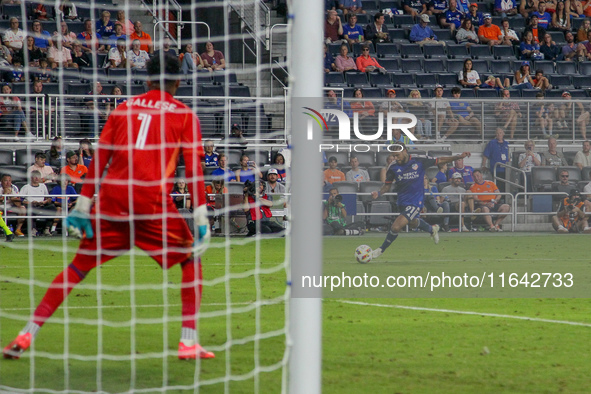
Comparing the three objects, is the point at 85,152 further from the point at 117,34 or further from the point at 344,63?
the point at 344,63

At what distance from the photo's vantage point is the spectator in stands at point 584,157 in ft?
56.0

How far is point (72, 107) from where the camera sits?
15.0 meters

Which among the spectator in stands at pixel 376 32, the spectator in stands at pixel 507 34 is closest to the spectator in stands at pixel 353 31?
the spectator in stands at pixel 376 32

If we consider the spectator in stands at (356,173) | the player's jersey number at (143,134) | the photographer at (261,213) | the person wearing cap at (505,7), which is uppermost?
the person wearing cap at (505,7)

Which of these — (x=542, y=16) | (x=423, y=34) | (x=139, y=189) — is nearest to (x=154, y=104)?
(x=139, y=189)

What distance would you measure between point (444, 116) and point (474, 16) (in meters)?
5.17

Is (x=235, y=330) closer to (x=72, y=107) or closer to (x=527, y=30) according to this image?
(x=72, y=107)

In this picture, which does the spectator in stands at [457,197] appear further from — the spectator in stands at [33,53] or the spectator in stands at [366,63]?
the spectator in stands at [33,53]

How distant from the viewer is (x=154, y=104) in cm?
489

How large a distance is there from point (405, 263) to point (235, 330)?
5.49m

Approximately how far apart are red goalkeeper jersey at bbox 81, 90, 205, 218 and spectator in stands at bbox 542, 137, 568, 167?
13.6 m

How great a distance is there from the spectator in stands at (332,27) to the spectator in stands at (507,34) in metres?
4.55

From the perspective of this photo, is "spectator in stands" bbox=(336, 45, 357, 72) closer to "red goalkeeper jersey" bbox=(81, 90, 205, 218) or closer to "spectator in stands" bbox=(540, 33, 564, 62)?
"spectator in stands" bbox=(540, 33, 564, 62)

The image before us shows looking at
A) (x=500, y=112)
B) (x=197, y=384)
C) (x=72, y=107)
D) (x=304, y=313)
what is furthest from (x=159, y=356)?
(x=500, y=112)
